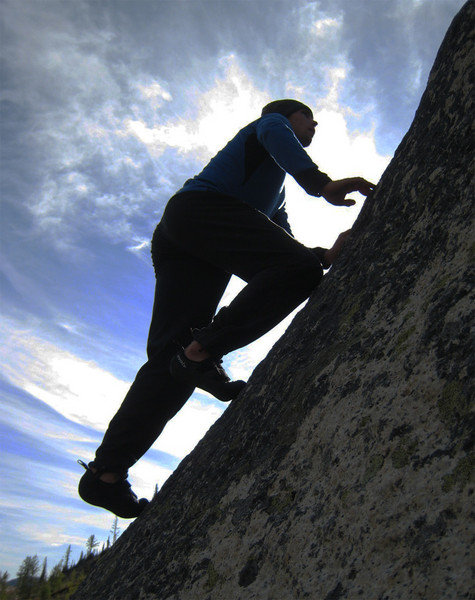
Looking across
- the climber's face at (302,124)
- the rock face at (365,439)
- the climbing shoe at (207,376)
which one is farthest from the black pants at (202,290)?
the climber's face at (302,124)

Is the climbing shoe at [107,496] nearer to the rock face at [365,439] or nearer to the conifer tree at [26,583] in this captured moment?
the rock face at [365,439]

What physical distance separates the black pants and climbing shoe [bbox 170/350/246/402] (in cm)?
11

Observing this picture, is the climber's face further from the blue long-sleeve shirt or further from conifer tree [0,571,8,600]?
conifer tree [0,571,8,600]

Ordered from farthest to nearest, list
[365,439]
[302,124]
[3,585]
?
[3,585]
[302,124]
[365,439]

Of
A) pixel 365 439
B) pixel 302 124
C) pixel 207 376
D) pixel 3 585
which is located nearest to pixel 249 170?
pixel 302 124

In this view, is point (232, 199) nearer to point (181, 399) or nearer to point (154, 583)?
point (181, 399)

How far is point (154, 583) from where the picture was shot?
1.83 m

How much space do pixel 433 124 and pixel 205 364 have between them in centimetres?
169

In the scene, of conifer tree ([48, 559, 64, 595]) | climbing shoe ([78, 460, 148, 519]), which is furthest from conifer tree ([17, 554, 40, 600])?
climbing shoe ([78, 460, 148, 519])

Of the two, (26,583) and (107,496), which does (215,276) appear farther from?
(26,583)

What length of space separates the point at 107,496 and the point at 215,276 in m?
1.59

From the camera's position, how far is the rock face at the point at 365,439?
1.12 metres

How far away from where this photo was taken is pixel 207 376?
107 inches

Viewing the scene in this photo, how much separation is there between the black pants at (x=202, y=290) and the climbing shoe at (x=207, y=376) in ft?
0.36
